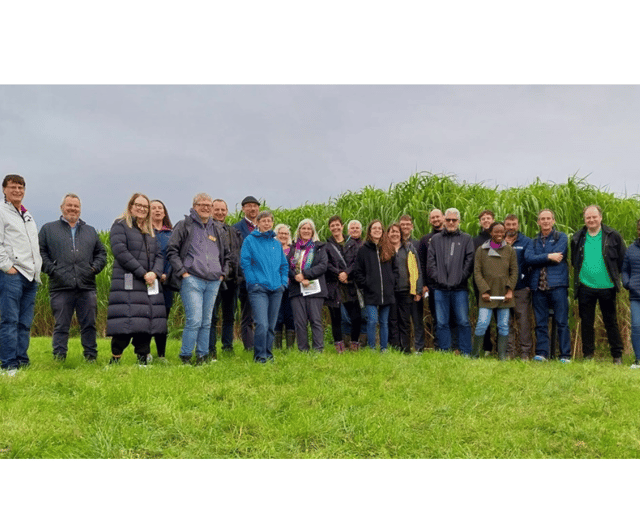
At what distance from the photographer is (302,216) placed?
12125mm

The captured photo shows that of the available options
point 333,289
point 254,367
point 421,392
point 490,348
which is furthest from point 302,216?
point 421,392

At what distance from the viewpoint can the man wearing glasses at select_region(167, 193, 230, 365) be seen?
6523 mm

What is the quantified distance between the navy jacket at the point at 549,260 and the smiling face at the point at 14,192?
267 inches

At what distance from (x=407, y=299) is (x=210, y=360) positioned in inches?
121

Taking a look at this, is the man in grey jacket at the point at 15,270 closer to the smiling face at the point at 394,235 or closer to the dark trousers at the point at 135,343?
the dark trousers at the point at 135,343

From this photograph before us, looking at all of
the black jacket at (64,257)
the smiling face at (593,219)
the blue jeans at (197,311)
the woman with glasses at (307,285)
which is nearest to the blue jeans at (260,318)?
the blue jeans at (197,311)

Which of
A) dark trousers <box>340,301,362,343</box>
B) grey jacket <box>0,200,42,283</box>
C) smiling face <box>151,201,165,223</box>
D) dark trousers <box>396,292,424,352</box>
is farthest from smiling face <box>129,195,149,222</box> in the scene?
dark trousers <box>396,292,424,352</box>

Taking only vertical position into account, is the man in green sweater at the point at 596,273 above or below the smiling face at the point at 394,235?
below

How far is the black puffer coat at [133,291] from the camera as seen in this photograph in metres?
6.48

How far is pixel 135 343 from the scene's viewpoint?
679cm

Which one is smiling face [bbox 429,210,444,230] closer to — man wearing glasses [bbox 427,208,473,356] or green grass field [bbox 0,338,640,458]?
man wearing glasses [bbox 427,208,473,356]

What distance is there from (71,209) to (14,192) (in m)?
0.73

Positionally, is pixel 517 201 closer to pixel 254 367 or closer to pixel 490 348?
pixel 490 348

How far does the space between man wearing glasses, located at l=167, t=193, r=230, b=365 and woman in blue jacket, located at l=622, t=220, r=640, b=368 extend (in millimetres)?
5474
